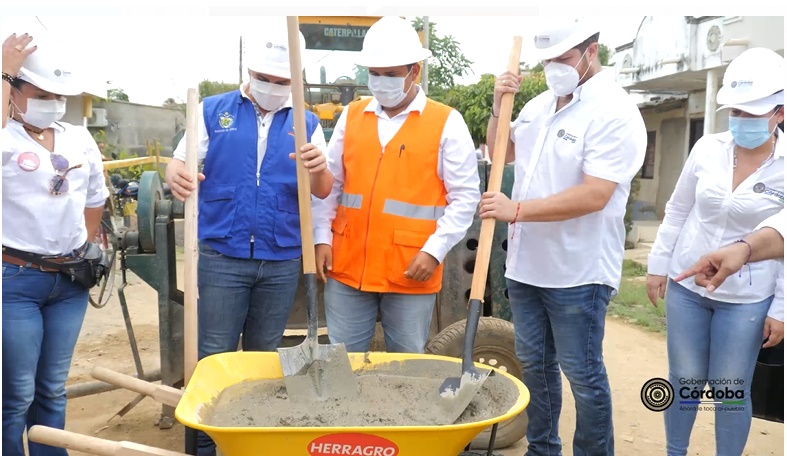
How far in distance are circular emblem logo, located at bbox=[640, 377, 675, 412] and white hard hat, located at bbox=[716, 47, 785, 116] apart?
1211mm

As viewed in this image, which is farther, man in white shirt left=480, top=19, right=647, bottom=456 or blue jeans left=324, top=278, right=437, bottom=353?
blue jeans left=324, top=278, right=437, bottom=353

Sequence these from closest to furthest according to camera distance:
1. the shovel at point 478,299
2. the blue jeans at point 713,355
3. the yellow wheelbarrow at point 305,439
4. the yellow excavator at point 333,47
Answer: the yellow wheelbarrow at point 305,439
the shovel at point 478,299
the blue jeans at point 713,355
the yellow excavator at point 333,47

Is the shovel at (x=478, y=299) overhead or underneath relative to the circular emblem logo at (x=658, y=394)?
overhead

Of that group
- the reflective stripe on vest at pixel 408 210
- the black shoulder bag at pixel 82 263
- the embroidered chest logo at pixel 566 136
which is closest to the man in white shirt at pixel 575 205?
the embroidered chest logo at pixel 566 136

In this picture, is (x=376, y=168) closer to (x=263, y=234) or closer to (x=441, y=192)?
(x=441, y=192)

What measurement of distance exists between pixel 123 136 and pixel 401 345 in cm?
1612

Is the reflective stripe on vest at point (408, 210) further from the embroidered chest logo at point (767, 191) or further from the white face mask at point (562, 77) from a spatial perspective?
the embroidered chest logo at point (767, 191)

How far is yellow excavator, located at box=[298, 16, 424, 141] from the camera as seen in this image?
18.8 feet

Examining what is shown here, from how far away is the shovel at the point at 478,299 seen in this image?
244 cm

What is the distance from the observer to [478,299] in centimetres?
267

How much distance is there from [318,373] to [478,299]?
0.66 meters

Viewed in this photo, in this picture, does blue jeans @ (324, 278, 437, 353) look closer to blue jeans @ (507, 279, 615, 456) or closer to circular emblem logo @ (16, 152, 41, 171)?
blue jeans @ (507, 279, 615, 456)

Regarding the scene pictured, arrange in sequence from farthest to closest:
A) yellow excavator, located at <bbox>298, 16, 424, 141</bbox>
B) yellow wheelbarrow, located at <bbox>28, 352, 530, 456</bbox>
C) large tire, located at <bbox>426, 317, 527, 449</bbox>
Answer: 1. yellow excavator, located at <bbox>298, 16, 424, 141</bbox>
2. large tire, located at <bbox>426, 317, 527, 449</bbox>
3. yellow wheelbarrow, located at <bbox>28, 352, 530, 456</bbox>

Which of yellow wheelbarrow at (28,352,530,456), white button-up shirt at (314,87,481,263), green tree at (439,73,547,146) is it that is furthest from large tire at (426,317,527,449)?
green tree at (439,73,547,146)
